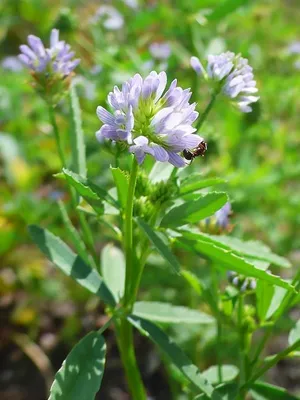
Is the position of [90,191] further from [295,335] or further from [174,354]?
[295,335]

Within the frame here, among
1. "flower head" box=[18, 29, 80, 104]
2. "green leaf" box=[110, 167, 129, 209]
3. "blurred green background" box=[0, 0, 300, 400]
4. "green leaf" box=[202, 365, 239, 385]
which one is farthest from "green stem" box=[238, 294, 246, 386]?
"blurred green background" box=[0, 0, 300, 400]

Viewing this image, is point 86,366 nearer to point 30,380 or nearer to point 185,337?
point 185,337

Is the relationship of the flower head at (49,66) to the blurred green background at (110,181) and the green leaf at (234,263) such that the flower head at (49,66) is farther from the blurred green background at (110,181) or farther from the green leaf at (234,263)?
the blurred green background at (110,181)

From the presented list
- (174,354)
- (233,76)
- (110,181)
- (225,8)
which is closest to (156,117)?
(233,76)

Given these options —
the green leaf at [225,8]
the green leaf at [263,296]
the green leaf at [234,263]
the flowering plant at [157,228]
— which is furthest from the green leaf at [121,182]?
the green leaf at [225,8]

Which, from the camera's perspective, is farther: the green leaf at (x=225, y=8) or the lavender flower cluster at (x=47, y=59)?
the green leaf at (x=225, y=8)
